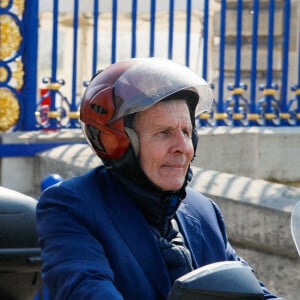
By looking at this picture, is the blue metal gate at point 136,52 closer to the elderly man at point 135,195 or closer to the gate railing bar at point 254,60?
the gate railing bar at point 254,60

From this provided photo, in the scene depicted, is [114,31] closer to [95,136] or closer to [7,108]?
[7,108]

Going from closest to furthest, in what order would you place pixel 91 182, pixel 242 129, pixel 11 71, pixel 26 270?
pixel 91 182 → pixel 26 270 → pixel 11 71 → pixel 242 129

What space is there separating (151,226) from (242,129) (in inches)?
196

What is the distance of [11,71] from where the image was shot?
22.2 ft

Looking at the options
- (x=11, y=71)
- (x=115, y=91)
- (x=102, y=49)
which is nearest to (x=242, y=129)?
(x=11, y=71)

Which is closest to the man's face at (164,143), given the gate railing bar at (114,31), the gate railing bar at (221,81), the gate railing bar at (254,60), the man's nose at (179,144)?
the man's nose at (179,144)

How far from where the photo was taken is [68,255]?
244 cm

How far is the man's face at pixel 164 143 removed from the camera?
8.53 feet

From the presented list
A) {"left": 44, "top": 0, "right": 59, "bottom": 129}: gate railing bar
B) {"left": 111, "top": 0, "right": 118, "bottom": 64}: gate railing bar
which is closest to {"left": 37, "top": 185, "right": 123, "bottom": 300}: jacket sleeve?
{"left": 44, "top": 0, "right": 59, "bottom": 129}: gate railing bar

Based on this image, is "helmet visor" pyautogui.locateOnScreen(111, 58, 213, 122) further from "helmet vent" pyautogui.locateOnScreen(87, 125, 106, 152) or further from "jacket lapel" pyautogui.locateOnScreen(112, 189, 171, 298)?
"jacket lapel" pyautogui.locateOnScreen(112, 189, 171, 298)

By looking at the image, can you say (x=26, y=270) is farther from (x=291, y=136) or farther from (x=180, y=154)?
(x=291, y=136)

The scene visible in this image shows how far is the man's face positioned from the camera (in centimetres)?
260

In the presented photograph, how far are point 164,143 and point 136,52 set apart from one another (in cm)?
509

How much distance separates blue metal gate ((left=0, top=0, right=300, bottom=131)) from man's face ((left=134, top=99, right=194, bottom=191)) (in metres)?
4.22
